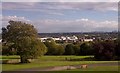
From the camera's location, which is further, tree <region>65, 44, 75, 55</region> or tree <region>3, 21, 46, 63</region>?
tree <region>65, 44, 75, 55</region>

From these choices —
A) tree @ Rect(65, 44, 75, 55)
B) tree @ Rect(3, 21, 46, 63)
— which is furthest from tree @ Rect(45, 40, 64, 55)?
tree @ Rect(3, 21, 46, 63)

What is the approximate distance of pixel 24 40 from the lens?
1852 inches

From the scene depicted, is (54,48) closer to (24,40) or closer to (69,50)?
(69,50)

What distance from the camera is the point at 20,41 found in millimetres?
→ 47062

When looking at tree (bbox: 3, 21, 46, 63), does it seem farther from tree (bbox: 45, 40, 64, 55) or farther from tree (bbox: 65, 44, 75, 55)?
tree (bbox: 65, 44, 75, 55)

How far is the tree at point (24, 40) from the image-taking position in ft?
153

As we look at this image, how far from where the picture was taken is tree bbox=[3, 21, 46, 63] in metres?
46.8

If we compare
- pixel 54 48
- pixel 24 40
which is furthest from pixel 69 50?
pixel 24 40

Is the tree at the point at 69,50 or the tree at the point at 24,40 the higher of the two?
the tree at the point at 24,40

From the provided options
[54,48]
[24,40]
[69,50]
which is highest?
[24,40]

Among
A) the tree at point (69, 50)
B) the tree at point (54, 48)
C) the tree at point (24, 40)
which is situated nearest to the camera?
the tree at point (24, 40)

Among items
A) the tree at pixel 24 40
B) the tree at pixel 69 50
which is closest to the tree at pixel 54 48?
the tree at pixel 69 50

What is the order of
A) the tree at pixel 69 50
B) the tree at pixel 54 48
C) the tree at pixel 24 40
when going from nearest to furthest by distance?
1. the tree at pixel 24 40
2. the tree at pixel 54 48
3. the tree at pixel 69 50

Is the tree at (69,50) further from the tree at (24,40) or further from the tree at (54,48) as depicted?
the tree at (24,40)
